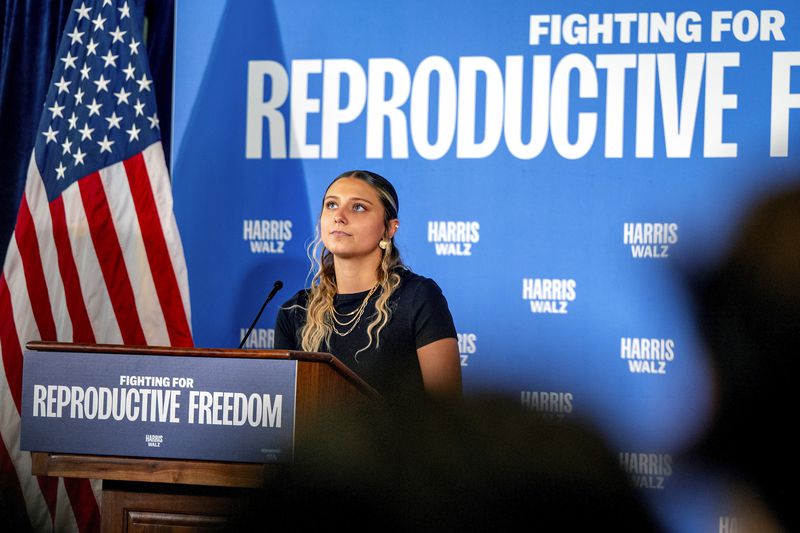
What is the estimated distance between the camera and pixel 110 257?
3.79m

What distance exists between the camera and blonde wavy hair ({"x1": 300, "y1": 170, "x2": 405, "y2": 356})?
2770 mm

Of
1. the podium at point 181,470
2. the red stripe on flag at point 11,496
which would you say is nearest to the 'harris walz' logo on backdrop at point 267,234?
the red stripe on flag at point 11,496

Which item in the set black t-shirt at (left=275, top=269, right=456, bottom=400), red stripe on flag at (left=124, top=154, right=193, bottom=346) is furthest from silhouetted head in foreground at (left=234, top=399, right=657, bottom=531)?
red stripe on flag at (left=124, top=154, right=193, bottom=346)

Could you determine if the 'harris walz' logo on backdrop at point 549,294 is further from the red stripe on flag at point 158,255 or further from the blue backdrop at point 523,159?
the red stripe on flag at point 158,255

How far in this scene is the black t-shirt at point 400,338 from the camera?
8.87ft

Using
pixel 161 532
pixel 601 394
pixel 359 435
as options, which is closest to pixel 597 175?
pixel 601 394

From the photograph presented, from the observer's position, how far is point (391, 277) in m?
2.87

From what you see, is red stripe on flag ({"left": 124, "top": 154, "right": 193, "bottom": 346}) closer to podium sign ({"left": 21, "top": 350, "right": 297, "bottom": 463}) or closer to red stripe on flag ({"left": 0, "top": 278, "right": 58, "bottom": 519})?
red stripe on flag ({"left": 0, "top": 278, "right": 58, "bottom": 519})

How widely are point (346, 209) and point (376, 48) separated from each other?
1158 millimetres

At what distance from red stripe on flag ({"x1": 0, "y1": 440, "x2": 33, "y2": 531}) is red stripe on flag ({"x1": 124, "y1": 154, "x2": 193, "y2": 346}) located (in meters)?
0.75

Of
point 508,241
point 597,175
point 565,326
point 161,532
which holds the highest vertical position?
point 597,175

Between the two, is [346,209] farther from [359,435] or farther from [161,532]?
[359,435]

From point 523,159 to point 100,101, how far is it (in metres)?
1.71

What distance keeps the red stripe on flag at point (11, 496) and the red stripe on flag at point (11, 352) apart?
0.66ft
